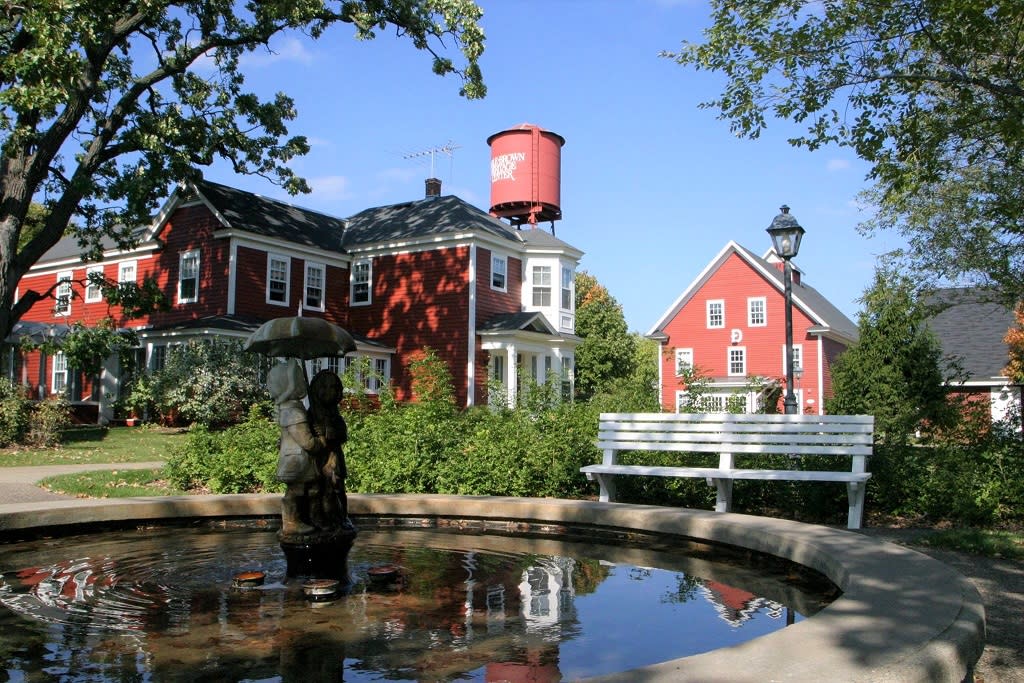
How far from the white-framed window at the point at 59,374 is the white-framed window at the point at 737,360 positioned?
29.6 metres

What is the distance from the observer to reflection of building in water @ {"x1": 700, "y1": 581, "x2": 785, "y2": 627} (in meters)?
4.68

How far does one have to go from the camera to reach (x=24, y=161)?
19.6 m

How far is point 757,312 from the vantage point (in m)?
40.1

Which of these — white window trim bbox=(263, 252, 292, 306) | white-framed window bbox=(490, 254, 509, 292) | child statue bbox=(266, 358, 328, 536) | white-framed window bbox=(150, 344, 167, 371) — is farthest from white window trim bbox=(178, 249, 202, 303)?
child statue bbox=(266, 358, 328, 536)

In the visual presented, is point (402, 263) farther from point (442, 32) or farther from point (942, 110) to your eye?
point (942, 110)

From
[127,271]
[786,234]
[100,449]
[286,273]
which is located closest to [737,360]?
[286,273]

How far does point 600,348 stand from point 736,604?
43550 mm

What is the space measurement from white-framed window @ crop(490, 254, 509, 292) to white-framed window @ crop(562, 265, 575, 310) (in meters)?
2.78

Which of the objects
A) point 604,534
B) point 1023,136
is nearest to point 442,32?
point 1023,136

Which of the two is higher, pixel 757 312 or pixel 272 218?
pixel 272 218

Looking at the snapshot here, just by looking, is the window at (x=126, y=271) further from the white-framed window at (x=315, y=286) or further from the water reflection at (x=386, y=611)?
the water reflection at (x=386, y=611)

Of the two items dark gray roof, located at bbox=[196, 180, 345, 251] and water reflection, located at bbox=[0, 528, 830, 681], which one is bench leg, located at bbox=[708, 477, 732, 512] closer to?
water reflection, located at bbox=[0, 528, 830, 681]

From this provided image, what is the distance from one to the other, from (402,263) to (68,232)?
11.4 m

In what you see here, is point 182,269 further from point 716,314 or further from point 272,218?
point 716,314
